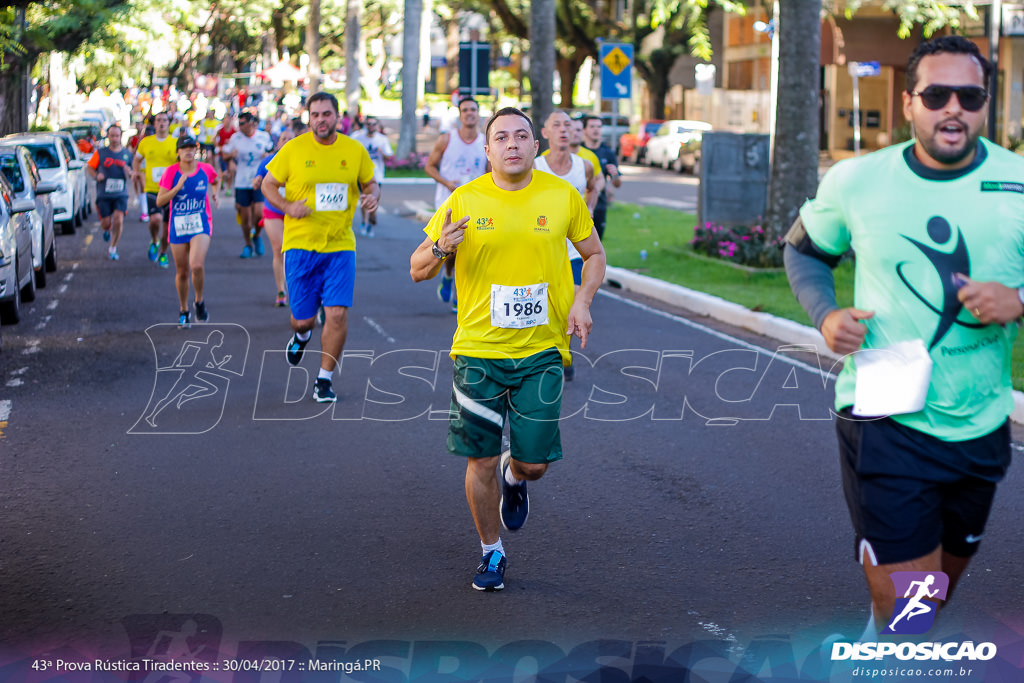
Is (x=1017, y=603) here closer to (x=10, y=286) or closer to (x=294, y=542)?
(x=294, y=542)

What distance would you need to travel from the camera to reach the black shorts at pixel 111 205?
2044 centimetres

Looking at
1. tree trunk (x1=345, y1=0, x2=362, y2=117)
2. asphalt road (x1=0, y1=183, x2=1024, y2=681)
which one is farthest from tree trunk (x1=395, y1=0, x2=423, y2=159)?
asphalt road (x1=0, y1=183, x2=1024, y2=681)

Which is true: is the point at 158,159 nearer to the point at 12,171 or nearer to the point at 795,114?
the point at 12,171

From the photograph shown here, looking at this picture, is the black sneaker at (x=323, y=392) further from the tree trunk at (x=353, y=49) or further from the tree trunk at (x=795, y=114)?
the tree trunk at (x=353, y=49)

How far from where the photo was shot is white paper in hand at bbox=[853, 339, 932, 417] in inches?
151

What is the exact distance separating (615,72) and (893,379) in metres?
20.5

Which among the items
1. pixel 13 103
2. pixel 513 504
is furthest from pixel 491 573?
pixel 13 103

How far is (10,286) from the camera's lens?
13.3 m

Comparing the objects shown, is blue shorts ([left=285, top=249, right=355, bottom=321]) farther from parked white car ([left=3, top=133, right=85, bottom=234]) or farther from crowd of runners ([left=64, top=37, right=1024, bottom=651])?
parked white car ([left=3, top=133, right=85, bottom=234])

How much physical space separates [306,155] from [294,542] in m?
4.19

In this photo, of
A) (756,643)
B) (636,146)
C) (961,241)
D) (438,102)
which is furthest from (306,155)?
(438,102)

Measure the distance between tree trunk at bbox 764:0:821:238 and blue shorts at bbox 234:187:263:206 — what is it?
22.5 feet

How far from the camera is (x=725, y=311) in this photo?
550 inches

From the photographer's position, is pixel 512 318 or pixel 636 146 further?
pixel 636 146
